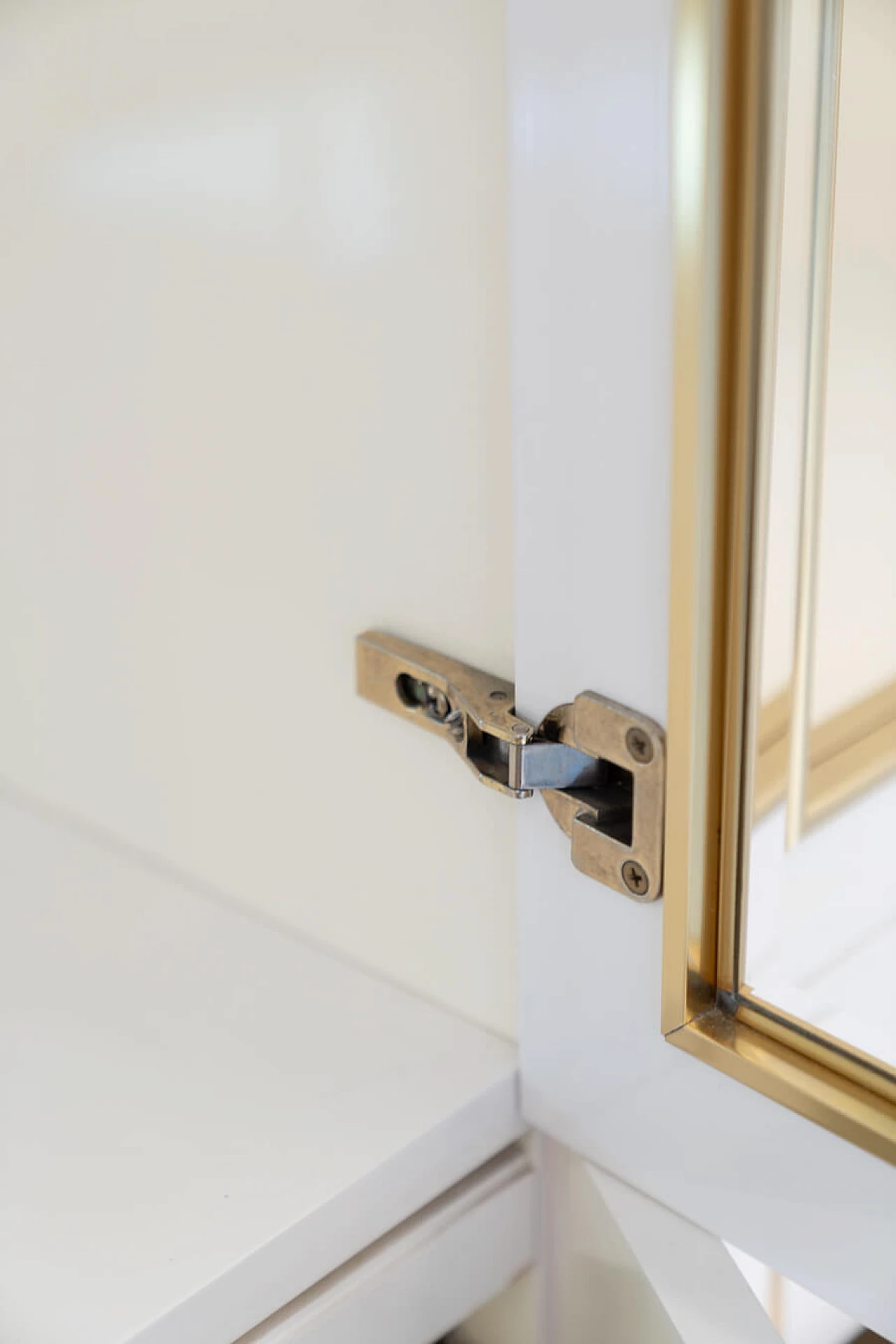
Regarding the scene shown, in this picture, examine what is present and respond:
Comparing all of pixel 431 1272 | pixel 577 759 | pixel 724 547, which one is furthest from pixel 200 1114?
pixel 724 547

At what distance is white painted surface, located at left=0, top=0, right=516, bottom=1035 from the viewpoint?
0.50 metres

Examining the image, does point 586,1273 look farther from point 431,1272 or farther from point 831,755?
point 831,755

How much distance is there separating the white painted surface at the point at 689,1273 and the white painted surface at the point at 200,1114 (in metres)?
0.07

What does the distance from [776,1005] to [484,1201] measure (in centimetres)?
20

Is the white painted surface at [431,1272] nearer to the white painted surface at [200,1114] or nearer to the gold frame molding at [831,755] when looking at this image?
the white painted surface at [200,1114]

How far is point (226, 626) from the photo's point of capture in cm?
65

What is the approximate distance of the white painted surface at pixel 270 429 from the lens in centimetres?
50

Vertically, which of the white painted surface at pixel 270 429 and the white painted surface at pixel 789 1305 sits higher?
the white painted surface at pixel 270 429

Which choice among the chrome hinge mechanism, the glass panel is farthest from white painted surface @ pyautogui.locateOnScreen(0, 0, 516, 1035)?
the glass panel

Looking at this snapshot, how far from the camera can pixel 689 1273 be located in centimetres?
55

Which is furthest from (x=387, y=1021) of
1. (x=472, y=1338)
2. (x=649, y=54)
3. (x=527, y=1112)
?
(x=649, y=54)

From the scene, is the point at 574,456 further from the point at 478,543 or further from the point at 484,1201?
the point at 484,1201

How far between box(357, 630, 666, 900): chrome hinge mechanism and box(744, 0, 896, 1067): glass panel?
4cm

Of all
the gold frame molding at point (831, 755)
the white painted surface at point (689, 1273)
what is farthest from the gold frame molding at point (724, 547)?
the white painted surface at point (689, 1273)
